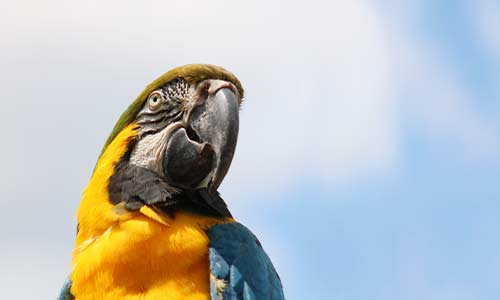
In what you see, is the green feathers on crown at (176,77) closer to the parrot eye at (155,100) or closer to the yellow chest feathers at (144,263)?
the parrot eye at (155,100)

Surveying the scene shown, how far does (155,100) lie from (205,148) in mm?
597

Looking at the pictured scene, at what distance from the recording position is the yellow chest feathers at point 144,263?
4.24 meters

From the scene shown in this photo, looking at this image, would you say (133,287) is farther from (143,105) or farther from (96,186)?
(143,105)

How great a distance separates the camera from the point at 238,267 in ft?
14.7

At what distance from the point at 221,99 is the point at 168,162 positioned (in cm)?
50

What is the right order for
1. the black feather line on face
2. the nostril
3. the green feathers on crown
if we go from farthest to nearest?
the green feathers on crown < the nostril < the black feather line on face

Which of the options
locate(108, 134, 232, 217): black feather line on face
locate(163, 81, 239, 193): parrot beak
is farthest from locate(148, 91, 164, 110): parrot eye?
locate(108, 134, 232, 217): black feather line on face

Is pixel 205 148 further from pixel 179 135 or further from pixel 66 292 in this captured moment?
pixel 66 292

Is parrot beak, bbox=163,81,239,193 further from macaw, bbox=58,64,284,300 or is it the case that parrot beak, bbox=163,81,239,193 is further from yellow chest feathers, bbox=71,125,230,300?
yellow chest feathers, bbox=71,125,230,300

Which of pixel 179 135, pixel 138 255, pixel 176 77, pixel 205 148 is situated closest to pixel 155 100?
pixel 176 77

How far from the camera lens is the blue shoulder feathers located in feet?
14.2

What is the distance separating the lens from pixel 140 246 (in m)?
4.36

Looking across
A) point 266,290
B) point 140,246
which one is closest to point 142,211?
point 140,246

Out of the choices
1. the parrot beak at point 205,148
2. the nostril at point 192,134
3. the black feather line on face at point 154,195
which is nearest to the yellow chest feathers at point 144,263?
the black feather line on face at point 154,195
